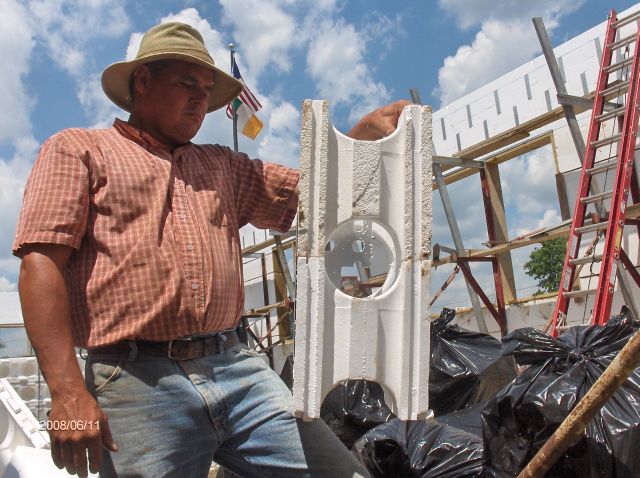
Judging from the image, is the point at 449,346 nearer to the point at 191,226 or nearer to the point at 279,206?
the point at 279,206

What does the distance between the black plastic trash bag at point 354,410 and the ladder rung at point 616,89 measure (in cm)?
341

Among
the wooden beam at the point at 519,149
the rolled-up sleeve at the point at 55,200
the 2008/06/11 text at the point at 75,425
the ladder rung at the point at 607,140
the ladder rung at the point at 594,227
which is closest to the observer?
the 2008/06/11 text at the point at 75,425

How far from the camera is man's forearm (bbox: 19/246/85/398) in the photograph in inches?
63.5

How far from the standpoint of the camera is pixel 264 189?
219cm

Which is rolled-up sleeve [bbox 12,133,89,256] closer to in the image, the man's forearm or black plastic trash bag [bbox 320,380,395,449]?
the man's forearm

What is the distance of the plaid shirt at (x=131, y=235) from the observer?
171 centimetres

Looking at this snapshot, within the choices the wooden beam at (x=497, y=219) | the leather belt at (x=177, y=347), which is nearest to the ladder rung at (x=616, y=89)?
the wooden beam at (x=497, y=219)

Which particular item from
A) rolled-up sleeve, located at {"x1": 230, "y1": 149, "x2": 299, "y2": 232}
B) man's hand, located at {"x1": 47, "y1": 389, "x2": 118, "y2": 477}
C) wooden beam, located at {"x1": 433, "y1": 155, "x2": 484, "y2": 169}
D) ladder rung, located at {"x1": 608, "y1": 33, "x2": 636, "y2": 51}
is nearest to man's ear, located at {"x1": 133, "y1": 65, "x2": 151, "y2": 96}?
rolled-up sleeve, located at {"x1": 230, "y1": 149, "x2": 299, "y2": 232}

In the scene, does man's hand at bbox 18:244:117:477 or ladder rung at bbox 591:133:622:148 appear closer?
man's hand at bbox 18:244:117:477

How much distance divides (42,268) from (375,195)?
873mm

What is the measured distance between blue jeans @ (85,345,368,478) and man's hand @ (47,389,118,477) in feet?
0.32

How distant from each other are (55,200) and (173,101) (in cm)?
51

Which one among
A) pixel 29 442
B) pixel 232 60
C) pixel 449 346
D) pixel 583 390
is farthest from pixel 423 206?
pixel 232 60

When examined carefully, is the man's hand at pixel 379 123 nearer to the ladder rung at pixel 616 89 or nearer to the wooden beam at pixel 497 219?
the ladder rung at pixel 616 89
